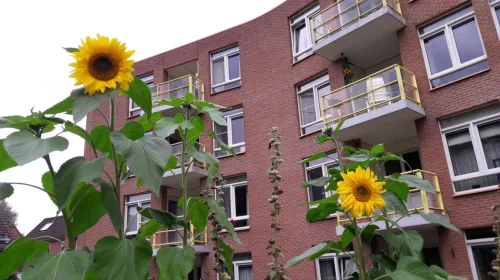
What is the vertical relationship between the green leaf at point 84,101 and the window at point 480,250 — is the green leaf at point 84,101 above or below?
above

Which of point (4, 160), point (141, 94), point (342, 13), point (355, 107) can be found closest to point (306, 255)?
point (141, 94)

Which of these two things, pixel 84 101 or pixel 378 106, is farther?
pixel 378 106

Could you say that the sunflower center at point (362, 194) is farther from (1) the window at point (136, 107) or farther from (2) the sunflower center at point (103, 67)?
(1) the window at point (136, 107)

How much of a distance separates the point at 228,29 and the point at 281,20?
245cm

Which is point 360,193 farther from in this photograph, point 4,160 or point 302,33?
point 302,33

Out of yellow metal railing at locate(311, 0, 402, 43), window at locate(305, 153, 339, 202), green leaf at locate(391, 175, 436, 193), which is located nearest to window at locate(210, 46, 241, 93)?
yellow metal railing at locate(311, 0, 402, 43)

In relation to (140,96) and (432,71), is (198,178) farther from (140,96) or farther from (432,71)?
(140,96)

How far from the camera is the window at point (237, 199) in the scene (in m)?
12.7

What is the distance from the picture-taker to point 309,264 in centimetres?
1067

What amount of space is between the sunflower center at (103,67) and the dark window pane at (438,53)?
30.7ft

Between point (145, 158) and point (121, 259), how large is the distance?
38cm

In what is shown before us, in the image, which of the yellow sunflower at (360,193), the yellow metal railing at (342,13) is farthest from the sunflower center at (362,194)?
the yellow metal railing at (342,13)

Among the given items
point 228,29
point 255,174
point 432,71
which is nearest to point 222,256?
point 432,71

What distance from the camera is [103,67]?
5.42ft
